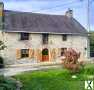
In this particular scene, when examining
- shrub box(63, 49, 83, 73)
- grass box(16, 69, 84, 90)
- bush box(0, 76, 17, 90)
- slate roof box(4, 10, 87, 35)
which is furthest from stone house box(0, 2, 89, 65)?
bush box(0, 76, 17, 90)

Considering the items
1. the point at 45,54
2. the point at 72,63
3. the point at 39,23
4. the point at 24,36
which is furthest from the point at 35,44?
the point at 72,63

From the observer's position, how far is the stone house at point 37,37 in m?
47.5

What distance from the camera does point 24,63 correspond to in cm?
4825

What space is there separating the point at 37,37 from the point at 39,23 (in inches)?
113

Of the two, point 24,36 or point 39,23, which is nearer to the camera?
point 24,36

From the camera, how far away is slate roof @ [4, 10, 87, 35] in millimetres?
48844

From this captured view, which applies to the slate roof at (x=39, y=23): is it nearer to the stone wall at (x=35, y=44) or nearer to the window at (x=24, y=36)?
the window at (x=24, y=36)

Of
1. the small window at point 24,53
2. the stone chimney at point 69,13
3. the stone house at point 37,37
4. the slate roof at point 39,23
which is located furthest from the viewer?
the stone chimney at point 69,13

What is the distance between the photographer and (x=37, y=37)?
49625mm

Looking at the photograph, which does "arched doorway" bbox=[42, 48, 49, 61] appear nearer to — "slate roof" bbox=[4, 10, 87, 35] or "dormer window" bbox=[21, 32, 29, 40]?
"slate roof" bbox=[4, 10, 87, 35]

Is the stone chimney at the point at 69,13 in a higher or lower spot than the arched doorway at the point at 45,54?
higher

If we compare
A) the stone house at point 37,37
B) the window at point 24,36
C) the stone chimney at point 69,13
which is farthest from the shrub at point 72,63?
the stone chimney at point 69,13

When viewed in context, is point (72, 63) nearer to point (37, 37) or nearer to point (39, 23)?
point (37, 37)

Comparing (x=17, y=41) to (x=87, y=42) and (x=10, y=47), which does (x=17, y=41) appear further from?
(x=87, y=42)
